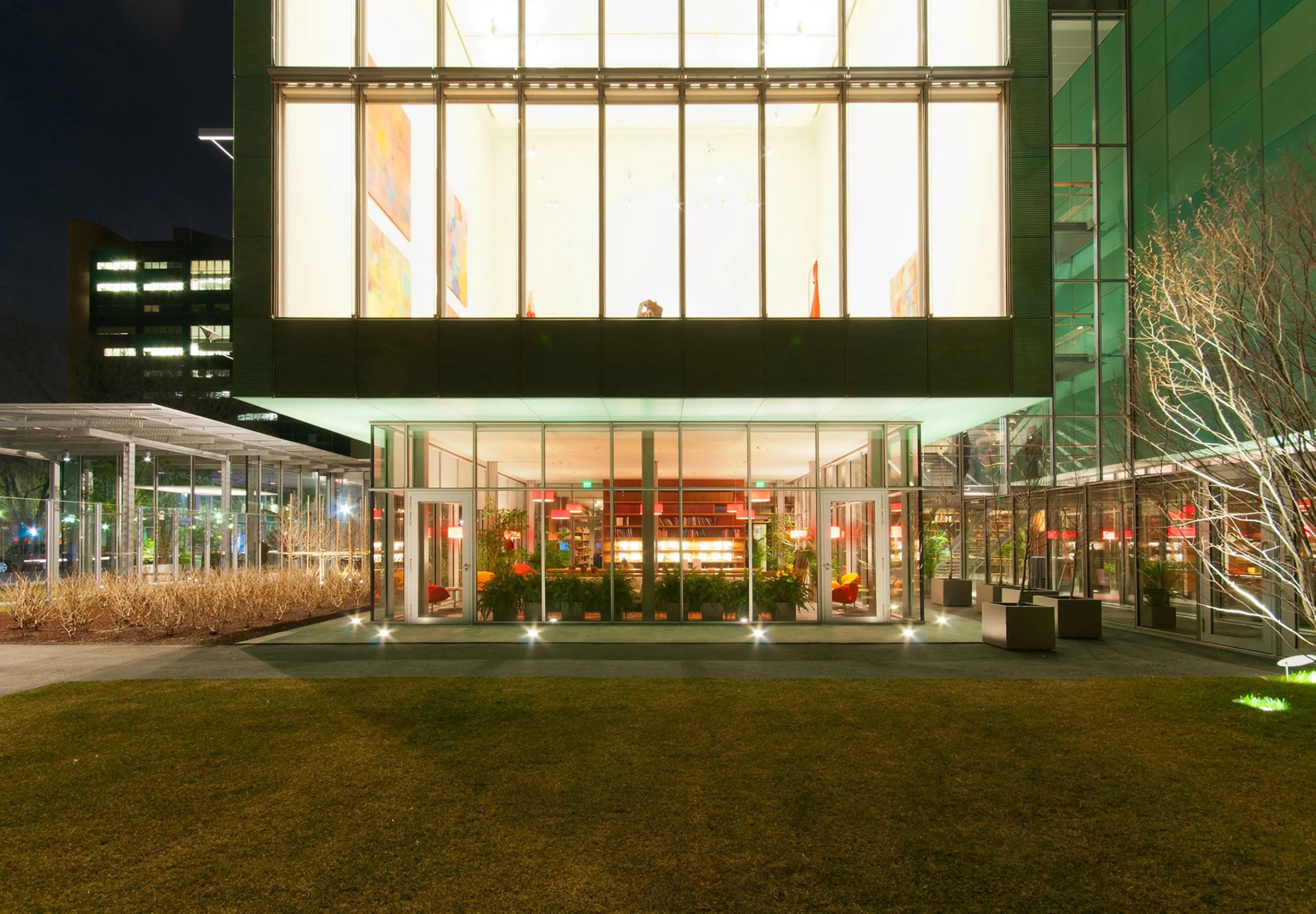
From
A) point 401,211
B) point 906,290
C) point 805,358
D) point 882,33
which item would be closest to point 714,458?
point 805,358

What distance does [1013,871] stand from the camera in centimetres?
496

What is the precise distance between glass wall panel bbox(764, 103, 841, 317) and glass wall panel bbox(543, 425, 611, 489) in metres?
4.56

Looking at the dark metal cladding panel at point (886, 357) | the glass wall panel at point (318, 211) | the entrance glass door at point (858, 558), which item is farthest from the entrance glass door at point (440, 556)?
the dark metal cladding panel at point (886, 357)

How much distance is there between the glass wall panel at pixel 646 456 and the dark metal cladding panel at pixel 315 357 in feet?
17.0

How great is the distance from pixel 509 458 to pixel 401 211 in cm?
507

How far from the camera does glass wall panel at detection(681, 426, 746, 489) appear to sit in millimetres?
15930

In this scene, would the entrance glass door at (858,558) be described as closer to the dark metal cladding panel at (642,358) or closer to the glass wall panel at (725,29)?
the dark metal cladding panel at (642,358)

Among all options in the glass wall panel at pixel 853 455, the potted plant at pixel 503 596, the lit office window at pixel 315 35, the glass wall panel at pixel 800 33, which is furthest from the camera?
the glass wall panel at pixel 853 455

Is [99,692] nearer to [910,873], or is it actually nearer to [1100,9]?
[910,873]

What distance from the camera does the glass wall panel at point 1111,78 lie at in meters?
23.2

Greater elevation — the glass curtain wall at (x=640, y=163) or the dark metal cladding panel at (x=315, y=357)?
the glass curtain wall at (x=640, y=163)

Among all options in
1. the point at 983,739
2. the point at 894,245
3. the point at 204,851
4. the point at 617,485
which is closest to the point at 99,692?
the point at 204,851

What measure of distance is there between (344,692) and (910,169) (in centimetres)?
1215

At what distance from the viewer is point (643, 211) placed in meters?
13.9
